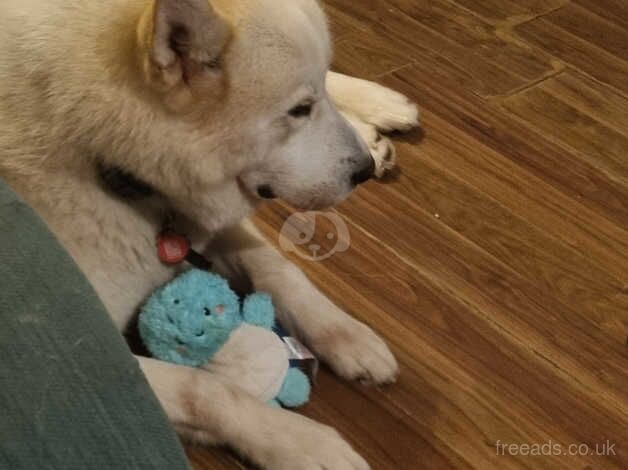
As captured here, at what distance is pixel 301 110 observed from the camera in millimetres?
1192

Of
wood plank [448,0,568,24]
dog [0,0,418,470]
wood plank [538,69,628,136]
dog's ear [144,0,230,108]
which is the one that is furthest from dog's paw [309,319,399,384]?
wood plank [448,0,568,24]

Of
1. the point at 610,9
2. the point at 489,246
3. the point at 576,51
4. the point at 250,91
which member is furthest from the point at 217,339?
the point at 610,9

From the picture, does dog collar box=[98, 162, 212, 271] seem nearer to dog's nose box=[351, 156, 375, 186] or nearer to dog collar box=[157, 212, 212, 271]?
dog collar box=[157, 212, 212, 271]

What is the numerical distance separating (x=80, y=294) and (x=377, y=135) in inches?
43.1

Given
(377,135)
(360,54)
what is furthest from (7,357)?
(360,54)

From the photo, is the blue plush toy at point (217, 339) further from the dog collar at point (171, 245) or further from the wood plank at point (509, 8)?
the wood plank at point (509, 8)

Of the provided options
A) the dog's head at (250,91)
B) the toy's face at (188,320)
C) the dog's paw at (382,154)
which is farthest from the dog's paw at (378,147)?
the toy's face at (188,320)

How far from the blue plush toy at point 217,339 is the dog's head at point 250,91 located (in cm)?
18

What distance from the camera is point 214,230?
1298 millimetres

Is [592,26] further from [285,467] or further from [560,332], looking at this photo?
[285,467]

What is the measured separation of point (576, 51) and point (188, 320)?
1.64 metres

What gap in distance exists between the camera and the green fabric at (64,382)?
79 centimetres

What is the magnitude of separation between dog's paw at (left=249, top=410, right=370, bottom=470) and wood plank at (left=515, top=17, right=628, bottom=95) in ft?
4.93

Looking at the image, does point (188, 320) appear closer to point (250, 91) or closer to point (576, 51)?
point (250, 91)
